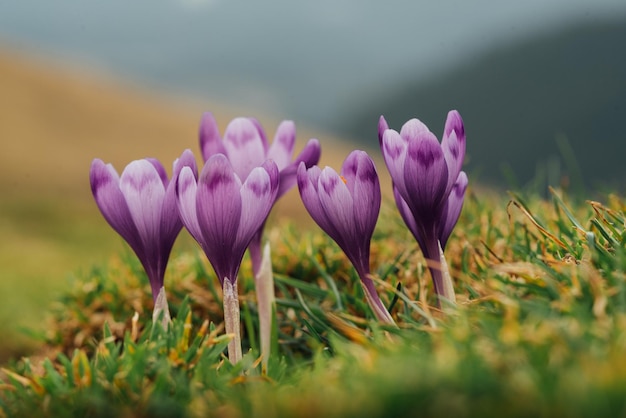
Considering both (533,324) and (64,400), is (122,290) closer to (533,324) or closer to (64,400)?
(64,400)

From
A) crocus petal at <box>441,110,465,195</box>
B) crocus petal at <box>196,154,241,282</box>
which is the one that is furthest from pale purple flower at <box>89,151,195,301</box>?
crocus petal at <box>441,110,465,195</box>

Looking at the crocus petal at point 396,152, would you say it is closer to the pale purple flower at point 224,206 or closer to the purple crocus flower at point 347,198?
the purple crocus flower at point 347,198

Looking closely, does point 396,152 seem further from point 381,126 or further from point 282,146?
point 282,146

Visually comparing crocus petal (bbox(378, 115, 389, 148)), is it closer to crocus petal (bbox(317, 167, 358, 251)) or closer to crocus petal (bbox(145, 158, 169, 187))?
crocus petal (bbox(317, 167, 358, 251))

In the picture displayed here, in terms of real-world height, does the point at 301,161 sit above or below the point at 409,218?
above

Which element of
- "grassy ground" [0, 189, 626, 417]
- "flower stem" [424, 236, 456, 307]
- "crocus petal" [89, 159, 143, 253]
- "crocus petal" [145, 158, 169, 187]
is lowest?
"grassy ground" [0, 189, 626, 417]

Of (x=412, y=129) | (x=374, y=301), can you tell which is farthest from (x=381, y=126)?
(x=374, y=301)

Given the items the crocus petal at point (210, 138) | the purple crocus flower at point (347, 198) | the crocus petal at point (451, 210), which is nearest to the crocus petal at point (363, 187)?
the purple crocus flower at point (347, 198)
